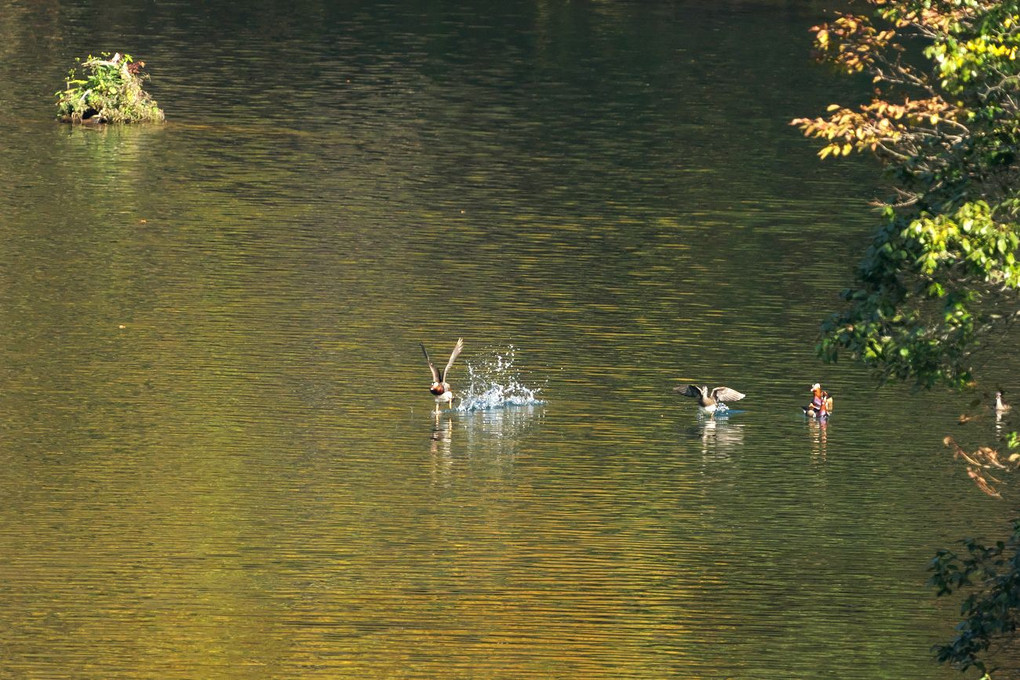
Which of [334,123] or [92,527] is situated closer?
[92,527]

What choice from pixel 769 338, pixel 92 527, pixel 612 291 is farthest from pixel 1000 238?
pixel 612 291

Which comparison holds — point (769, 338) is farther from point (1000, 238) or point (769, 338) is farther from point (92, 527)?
point (1000, 238)

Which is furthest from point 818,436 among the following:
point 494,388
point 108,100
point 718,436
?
point 108,100

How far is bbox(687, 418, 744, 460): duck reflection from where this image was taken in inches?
1260

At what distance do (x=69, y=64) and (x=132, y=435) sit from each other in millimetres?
40993

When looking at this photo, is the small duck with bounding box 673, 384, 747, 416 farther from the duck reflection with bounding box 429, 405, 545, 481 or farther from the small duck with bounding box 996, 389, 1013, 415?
the small duck with bounding box 996, 389, 1013, 415

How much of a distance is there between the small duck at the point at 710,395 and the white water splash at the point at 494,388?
2.59 m

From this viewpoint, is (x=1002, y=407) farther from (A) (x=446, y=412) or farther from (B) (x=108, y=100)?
(B) (x=108, y=100)

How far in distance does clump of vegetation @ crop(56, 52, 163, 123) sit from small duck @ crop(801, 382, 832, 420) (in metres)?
32.0

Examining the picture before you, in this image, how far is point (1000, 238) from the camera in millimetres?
16625

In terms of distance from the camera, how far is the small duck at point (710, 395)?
33.6m

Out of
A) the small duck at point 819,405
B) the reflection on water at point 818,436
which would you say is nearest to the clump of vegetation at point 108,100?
the small duck at point 819,405

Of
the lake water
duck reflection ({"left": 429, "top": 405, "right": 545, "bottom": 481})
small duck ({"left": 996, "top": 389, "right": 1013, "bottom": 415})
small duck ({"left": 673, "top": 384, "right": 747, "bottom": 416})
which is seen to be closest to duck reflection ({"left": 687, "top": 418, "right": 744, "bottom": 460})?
the lake water

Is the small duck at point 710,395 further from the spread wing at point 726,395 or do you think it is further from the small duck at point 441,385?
the small duck at point 441,385
